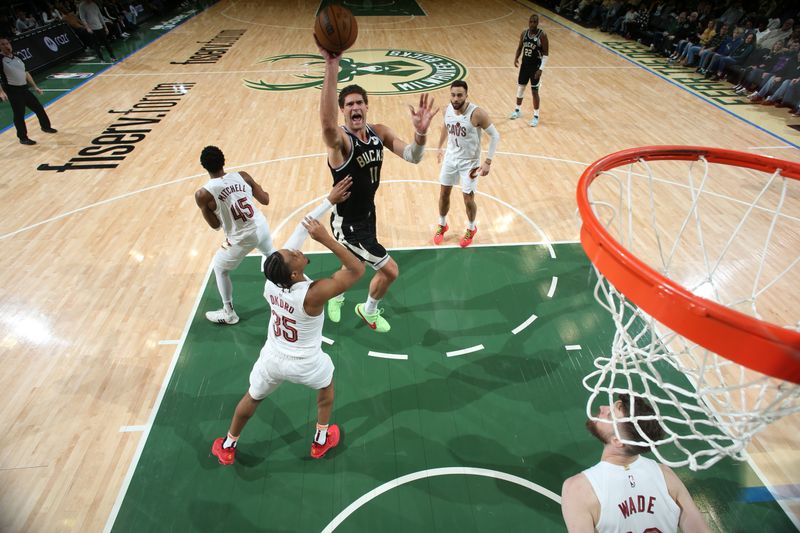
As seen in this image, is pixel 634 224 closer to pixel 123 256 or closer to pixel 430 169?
pixel 430 169

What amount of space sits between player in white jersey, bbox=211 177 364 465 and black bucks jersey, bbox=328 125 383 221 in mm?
503

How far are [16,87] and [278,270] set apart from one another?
8269 millimetres

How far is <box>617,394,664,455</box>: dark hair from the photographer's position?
2186 millimetres

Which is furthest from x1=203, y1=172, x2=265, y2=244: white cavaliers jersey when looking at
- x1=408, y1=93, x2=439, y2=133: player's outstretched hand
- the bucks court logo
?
the bucks court logo

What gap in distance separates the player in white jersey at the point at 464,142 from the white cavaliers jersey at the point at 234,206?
7.30ft

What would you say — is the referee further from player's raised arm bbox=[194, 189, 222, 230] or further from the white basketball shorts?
the white basketball shorts

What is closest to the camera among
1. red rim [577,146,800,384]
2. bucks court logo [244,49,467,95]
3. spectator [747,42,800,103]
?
red rim [577,146,800,384]

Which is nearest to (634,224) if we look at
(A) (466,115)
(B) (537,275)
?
(B) (537,275)

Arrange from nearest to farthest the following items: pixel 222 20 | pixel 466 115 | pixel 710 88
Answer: pixel 466 115 < pixel 710 88 < pixel 222 20

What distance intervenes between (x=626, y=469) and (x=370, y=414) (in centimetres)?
194

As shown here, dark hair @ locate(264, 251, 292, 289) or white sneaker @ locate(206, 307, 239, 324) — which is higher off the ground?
dark hair @ locate(264, 251, 292, 289)

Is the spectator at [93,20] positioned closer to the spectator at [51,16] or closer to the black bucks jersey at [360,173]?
the spectator at [51,16]

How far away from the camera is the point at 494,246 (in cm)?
550

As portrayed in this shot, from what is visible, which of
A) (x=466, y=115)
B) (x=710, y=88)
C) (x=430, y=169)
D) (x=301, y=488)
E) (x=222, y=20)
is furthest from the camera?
(x=222, y=20)
